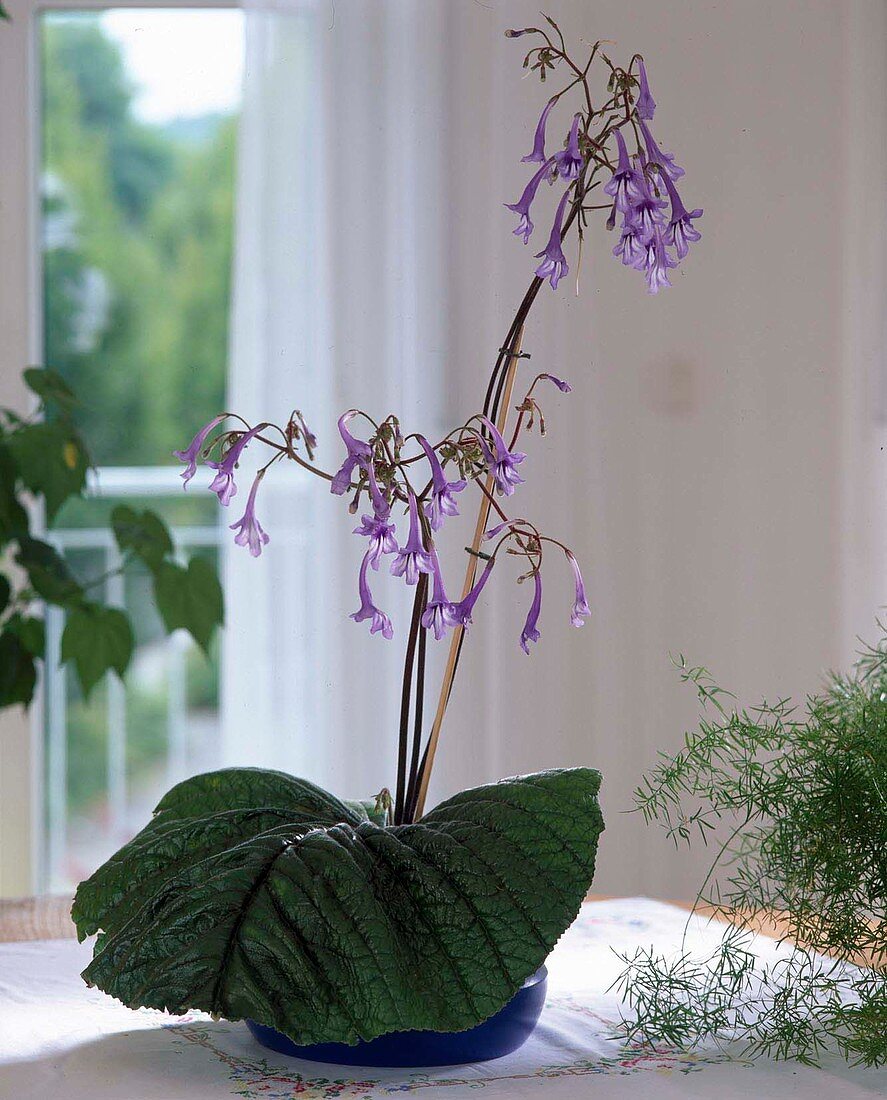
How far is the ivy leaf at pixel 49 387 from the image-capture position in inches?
58.7

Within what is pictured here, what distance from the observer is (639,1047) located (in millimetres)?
613

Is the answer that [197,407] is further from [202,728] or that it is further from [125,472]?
[125,472]

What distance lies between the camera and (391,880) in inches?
21.5

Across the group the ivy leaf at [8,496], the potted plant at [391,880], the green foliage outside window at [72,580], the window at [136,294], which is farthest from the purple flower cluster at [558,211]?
the window at [136,294]

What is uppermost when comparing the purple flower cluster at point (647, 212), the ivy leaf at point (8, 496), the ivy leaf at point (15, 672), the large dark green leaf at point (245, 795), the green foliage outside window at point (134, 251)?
the green foliage outside window at point (134, 251)

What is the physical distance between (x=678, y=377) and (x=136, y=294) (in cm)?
515

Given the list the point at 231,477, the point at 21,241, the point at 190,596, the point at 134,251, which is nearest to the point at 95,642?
the point at 190,596

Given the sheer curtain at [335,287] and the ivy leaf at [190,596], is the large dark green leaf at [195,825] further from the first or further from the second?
the sheer curtain at [335,287]

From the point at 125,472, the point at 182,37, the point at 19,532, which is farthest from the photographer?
the point at 182,37

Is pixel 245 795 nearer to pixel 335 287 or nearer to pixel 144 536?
pixel 144 536

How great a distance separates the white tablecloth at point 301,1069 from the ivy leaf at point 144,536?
2.66 ft

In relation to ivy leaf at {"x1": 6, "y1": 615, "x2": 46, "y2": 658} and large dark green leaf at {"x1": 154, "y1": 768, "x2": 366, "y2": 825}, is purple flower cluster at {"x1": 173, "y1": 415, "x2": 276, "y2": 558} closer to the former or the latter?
large dark green leaf at {"x1": 154, "y1": 768, "x2": 366, "y2": 825}

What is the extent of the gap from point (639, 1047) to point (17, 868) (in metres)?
1.66

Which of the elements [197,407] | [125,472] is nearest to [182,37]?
[125,472]
